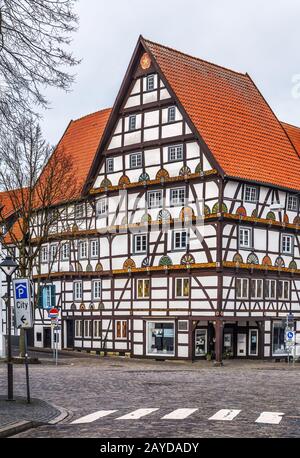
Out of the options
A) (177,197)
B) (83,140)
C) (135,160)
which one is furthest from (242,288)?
(83,140)

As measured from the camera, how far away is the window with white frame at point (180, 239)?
144 feet

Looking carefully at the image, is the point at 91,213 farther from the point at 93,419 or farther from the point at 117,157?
the point at 93,419

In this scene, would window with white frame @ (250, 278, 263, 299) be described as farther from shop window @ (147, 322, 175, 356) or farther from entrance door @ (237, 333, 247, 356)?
shop window @ (147, 322, 175, 356)

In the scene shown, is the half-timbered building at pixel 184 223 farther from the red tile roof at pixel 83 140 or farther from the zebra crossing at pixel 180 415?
the zebra crossing at pixel 180 415

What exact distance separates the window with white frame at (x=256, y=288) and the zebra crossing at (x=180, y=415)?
2649cm

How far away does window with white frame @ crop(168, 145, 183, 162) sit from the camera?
4453cm

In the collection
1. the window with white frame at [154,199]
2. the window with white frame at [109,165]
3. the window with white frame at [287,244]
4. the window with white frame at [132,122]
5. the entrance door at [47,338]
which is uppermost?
the window with white frame at [132,122]

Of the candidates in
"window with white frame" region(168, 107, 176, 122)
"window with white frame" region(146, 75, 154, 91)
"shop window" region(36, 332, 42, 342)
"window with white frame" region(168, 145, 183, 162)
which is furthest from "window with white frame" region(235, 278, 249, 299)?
"shop window" region(36, 332, 42, 342)

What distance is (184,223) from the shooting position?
4388 cm

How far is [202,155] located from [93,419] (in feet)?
94.0

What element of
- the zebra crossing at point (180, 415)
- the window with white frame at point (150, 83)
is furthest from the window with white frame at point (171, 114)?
the zebra crossing at point (180, 415)

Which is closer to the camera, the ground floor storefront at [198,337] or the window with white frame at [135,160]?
the ground floor storefront at [198,337]

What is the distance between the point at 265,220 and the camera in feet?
146
